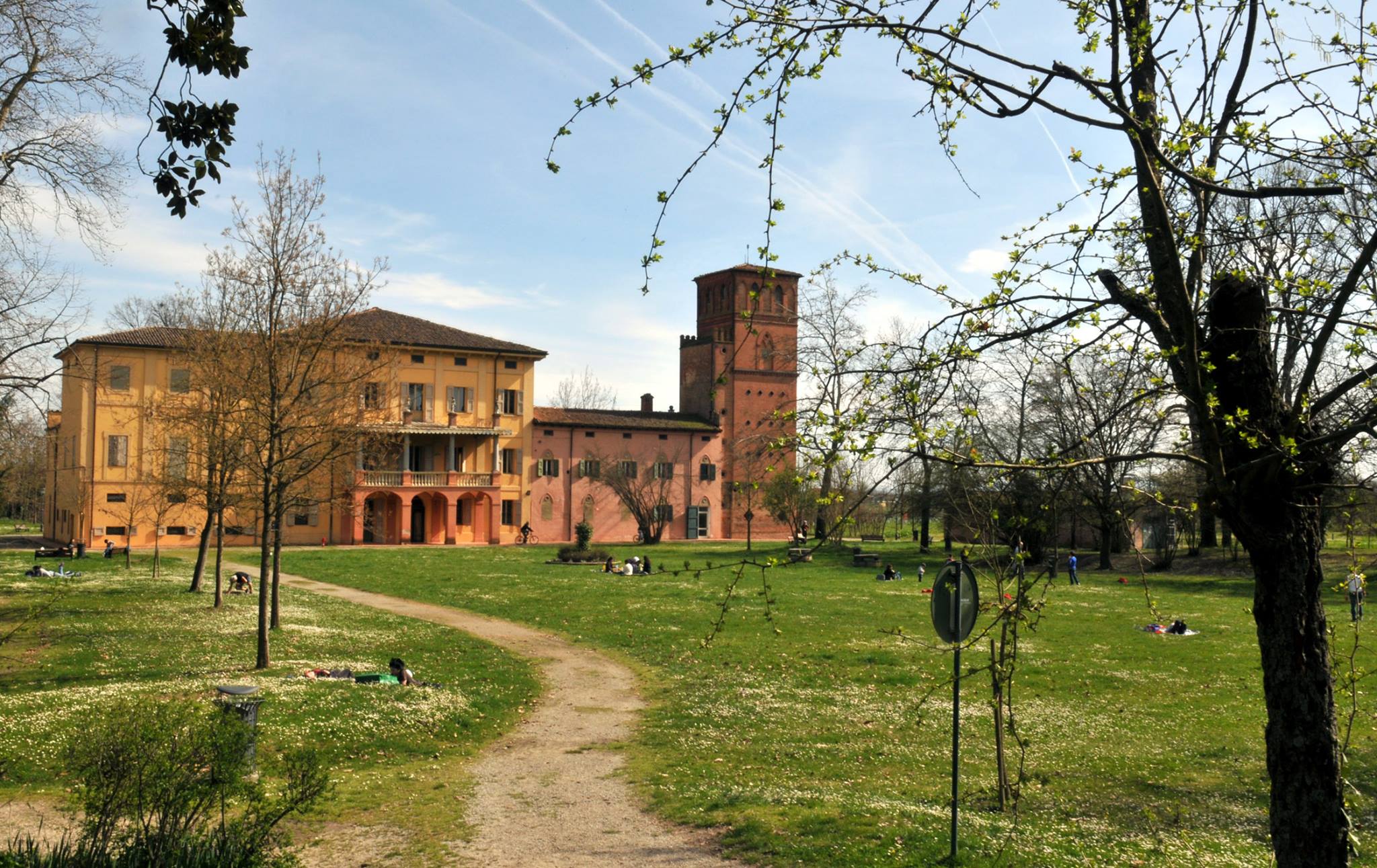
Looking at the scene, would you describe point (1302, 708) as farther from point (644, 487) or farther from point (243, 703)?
point (644, 487)

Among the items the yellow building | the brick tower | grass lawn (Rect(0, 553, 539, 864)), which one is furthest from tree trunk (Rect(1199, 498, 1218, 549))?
the yellow building

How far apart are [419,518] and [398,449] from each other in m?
6.12

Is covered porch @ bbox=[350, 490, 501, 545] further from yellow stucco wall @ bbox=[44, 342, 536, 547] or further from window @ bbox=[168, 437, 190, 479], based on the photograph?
window @ bbox=[168, 437, 190, 479]

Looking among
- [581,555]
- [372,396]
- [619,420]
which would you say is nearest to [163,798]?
[372,396]

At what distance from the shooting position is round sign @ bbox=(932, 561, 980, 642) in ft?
29.2

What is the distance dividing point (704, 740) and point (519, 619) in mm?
13205

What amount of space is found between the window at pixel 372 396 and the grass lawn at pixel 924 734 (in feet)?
20.1

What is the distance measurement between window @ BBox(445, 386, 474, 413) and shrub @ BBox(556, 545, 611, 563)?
58.3 feet

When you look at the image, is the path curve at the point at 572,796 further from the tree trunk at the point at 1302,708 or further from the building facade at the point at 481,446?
the building facade at the point at 481,446

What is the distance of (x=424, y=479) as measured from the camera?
197ft

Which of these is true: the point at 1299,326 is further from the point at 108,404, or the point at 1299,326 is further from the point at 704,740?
the point at 108,404

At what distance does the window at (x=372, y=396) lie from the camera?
2664cm

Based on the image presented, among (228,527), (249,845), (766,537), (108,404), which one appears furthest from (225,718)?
(766,537)

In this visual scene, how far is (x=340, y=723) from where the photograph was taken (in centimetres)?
1322
